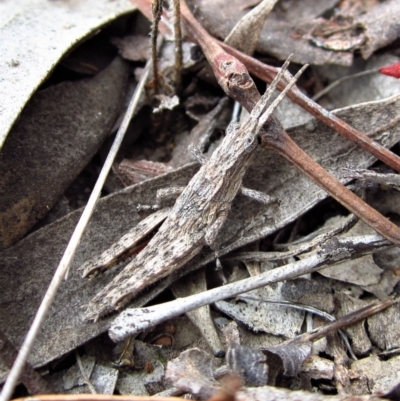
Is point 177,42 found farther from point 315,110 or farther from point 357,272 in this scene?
point 357,272

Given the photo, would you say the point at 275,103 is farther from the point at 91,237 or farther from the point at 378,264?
the point at 91,237

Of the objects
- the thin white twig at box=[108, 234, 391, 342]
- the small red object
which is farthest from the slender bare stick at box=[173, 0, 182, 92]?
the thin white twig at box=[108, 234, 391, 342]

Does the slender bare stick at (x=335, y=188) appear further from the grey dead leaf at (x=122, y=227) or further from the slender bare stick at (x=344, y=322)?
the slender bare stick at (x=344, y=322)

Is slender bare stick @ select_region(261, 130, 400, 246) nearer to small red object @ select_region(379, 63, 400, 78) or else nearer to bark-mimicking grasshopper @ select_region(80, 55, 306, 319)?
bark-mimicking grasshopper @ select_region(80, 55, 306, 319)

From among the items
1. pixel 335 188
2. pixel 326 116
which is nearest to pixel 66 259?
pixel 335 188

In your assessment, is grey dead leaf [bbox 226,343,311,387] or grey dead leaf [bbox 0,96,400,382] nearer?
grey dead leaf [bbox 226,343,311,387]

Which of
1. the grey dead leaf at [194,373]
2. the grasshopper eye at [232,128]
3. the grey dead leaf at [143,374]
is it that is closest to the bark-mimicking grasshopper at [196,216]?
the grasshopper eye at [232,128]

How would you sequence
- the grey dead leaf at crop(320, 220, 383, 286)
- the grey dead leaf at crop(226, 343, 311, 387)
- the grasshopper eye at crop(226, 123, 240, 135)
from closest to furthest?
1. the grey dead leaf at crop(226, 343, 311, 387)
2. the grey dead leaf at crop(320, 220, 383, 286)
3. the grasshopper eye at crop(226, 123, 240, 135)

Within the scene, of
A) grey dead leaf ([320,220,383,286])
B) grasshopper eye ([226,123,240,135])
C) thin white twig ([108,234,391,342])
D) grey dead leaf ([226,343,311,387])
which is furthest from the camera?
grasshopper eye ([226,123,240,135])
